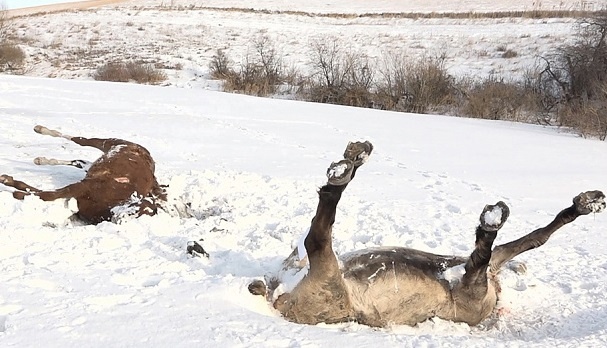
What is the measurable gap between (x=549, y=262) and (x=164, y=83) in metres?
16.0

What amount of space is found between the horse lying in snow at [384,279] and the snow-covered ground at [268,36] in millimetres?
15122

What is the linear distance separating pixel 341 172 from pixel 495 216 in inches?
32.6

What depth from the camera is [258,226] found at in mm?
4555

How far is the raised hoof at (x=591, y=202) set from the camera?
3070 mm

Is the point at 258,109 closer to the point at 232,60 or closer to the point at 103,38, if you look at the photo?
the point at 232,60

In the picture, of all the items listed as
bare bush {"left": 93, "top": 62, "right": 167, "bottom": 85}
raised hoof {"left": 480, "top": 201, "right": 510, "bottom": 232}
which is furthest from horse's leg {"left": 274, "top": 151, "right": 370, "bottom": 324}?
bare bush {"left": 93, "top": 62, "right": 167, "bottom": 85}

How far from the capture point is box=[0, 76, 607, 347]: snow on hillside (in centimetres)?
267

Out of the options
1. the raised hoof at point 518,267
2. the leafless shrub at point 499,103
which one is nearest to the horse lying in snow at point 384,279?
the raised hoof at point 518,267

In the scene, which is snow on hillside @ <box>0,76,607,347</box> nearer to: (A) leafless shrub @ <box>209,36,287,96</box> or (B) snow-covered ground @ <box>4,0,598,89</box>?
(A) leafless shrub @ <box>209,36,287,96</box>

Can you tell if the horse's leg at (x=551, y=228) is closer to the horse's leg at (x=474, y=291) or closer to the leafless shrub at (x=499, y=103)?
the horse's leg at (x=474, y=291)

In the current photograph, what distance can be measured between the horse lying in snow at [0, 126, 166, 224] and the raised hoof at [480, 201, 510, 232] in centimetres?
258

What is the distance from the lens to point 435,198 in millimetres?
5812

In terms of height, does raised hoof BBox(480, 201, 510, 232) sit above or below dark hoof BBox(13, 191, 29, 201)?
above

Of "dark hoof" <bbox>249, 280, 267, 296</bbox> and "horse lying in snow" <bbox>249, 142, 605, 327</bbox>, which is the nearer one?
"horse lying in snow" <bbox>249, 142, 605, 327</bbox>
